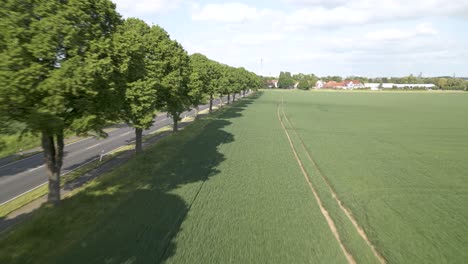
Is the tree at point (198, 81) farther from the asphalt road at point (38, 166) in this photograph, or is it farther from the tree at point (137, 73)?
the asphalt road at point (38, 166)

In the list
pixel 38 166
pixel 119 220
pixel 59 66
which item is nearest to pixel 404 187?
pixel 119 220

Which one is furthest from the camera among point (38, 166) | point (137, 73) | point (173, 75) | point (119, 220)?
point (173, 75)

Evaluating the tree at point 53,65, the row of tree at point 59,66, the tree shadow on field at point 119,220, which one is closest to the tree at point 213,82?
the tree shadow on field at point 119,220

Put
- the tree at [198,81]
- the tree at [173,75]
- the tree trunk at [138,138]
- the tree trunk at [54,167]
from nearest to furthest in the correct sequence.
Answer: the tree trunk at [54,167], the tree trunk at [138,138], the tree at [173,75], the tree at [198,81]

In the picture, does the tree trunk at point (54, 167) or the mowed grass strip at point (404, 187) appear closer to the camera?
the mowed grass strip at point (404, 187)

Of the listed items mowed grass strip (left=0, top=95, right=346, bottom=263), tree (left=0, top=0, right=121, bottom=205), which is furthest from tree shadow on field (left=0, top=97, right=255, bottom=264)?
tree (left=0, top=0, right=121, bottom=205)

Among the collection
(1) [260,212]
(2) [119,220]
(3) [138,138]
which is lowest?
(1) [260,212]

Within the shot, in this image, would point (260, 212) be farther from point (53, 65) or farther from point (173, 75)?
point (173, 75)
